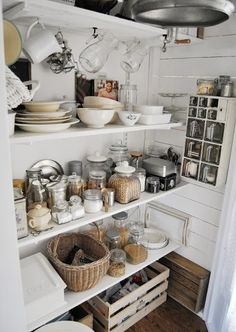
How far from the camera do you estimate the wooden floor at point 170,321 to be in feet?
5.92

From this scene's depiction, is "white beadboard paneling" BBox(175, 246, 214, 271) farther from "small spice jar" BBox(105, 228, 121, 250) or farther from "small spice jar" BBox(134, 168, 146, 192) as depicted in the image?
"small spice jar" BBox(134, 168, 146, 192)

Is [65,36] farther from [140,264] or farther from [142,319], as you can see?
[142,319]

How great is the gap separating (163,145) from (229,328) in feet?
3.99

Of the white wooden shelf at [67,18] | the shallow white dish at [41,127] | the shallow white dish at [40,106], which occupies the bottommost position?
the shallow white dish at [41,127]

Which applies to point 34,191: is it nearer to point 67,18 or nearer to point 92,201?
point 92,201

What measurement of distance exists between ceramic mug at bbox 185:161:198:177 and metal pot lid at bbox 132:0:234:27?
3.47 feet

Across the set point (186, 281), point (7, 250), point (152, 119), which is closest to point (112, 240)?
point (186, 281)

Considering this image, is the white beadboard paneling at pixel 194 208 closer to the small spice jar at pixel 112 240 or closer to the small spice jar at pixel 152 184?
the small spice jar at pixel 152 184

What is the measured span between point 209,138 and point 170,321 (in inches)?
48.9

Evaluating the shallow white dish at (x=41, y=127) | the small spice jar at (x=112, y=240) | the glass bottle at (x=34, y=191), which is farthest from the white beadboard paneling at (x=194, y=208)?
the shallow white dish at (x=41, y=127)

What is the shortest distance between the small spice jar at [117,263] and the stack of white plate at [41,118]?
2.86 ft

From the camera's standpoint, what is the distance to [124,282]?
192 cm

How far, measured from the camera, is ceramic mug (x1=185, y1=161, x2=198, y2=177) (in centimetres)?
169

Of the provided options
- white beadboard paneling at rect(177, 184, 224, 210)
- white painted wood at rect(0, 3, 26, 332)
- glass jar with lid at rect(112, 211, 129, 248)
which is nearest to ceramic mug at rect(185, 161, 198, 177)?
white beadboard paneling at rect(177, 184, 224, 210)
